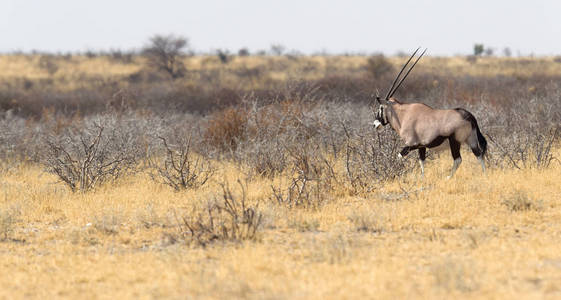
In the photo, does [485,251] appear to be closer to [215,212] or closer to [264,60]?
[215,212]

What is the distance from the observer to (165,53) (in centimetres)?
4794

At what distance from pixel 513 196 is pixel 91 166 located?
677 cm

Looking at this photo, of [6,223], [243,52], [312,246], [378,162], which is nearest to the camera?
[312,246]

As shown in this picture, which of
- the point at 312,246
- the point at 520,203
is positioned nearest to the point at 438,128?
the point at 520,203

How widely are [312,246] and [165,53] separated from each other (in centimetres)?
4368

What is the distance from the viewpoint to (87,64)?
53688mm

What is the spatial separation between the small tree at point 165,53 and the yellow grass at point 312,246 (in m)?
38.4

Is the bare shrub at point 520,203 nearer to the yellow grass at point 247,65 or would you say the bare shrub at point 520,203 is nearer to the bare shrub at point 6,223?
the bare shrub at point 6,223

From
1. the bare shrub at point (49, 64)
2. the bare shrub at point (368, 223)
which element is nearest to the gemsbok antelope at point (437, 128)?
the bare shrub at point (368, 223)

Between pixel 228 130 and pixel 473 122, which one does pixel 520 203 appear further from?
pixel 228 130

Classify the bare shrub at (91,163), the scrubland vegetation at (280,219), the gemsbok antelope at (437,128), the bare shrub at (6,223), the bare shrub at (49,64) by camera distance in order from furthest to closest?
the bare shrub at (49,64)
the bare shrub at (91,163)
the gemsbok antelope at (437,128)
the bare shrub at (6,223)
the scrubland vegetation at (280,219)

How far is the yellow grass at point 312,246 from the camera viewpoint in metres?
4.85

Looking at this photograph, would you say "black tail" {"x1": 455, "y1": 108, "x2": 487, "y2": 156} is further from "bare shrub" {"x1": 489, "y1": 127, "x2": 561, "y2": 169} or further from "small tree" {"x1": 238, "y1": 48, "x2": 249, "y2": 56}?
"small tree" {"x1": 238, "y1": 48, "x2": 249, "y2": 56}

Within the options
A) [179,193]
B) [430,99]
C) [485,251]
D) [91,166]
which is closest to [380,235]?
[485,251]
